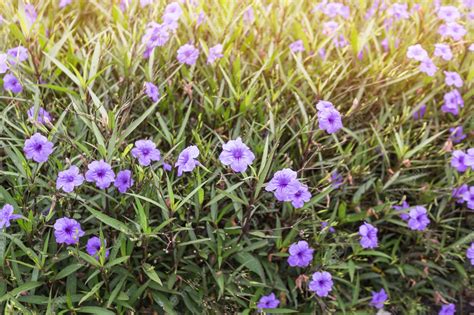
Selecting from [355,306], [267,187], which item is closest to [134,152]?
[267,187]

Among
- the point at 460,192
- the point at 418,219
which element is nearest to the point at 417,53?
the point at 460,192

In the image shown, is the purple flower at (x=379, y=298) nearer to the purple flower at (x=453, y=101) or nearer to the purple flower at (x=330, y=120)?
the purple flower at (x=330, y=120)

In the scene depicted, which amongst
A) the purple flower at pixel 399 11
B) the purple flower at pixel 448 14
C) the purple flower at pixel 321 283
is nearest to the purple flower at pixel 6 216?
the purple flower at pixel 321 283

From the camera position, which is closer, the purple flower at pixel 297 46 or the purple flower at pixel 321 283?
the purple flower at pixel 321 283

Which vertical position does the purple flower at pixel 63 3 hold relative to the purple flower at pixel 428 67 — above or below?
above

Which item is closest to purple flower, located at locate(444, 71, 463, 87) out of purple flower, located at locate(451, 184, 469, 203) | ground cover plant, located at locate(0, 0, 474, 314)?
ground cover plant, located at locate(0, 0, 474, 314)

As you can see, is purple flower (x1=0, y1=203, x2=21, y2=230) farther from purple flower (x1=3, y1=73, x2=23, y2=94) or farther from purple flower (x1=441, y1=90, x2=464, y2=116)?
purple flower (x1=441, y1=90, x2=464, y2=116)
